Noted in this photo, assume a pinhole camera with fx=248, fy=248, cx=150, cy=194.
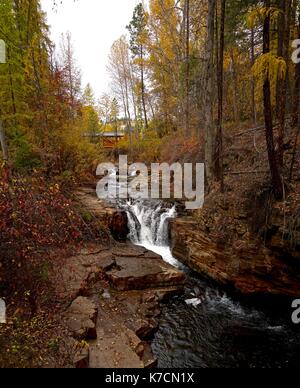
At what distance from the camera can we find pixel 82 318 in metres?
5.03

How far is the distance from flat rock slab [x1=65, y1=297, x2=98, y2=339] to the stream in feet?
5.17

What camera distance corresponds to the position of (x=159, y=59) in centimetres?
2055

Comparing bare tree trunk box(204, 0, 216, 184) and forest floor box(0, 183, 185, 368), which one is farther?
bare tree trunk box(204, 0, 216, 184)

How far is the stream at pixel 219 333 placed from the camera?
5305mm

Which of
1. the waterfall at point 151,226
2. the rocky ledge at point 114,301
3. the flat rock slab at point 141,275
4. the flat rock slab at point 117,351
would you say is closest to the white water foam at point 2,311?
the rocky ledge at point 114,301

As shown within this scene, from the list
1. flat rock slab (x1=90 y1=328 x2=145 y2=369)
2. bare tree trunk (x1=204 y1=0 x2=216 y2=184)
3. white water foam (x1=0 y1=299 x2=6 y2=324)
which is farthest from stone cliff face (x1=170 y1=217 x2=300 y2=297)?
white water foam (x1=0 y1=299 x2=6 y2=324)

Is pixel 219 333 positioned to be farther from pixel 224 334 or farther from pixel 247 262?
pixel 247 262

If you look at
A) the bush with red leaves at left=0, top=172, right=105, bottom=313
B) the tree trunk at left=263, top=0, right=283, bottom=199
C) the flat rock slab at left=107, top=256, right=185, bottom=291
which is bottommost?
the flat rock slab at left=107, top=256, right=185, bottom=291

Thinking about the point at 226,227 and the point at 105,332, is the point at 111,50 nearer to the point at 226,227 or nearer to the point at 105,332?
the point at 226,227

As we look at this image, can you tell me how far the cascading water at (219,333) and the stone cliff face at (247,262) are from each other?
53 cm

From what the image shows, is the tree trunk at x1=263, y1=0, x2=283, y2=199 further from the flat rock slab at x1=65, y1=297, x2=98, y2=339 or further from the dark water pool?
the flat rock slab at x1=65, y1=297, x2=98, y2=339

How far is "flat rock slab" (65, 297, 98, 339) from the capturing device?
465 cm

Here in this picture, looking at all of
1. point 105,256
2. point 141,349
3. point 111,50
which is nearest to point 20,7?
point 105,256

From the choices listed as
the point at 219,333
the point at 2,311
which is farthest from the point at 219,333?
the point at 2,311
